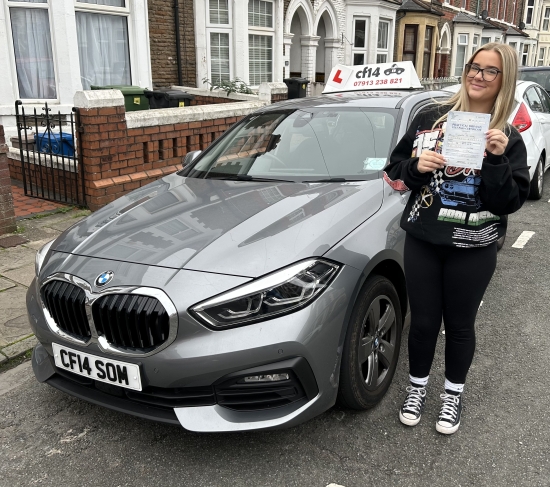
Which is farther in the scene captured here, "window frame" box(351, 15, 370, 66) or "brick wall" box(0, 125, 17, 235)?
"window frame" box(351, 15, 370, 66)

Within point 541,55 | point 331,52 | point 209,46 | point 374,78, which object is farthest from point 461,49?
point 374,78

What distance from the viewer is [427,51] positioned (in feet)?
82.3

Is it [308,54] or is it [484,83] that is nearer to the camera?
[484,83]

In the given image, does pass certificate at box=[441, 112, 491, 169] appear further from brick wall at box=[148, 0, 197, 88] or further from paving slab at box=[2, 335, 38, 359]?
brick wall at box=[148, 0, 197, 88]

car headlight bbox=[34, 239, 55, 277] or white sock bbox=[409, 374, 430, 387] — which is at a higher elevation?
car headlight bbox=[34, 239, 55, 277]

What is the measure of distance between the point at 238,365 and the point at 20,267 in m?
3.38

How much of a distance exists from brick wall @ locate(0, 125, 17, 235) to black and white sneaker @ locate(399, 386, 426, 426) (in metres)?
4.53

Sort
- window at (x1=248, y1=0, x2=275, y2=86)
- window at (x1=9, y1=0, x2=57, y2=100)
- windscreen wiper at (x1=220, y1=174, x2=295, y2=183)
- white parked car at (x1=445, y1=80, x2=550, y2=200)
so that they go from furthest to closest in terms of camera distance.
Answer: window at (x1=248, y1=0, x2=275, y2=86) < window at (x1=9, y1=0, x2=57, y2=100) < white parked car at (x1=445, y1=80, x2=550, y2=200) < windscreen wiper at (x1=220, y1=174, x2=295, y2=183)

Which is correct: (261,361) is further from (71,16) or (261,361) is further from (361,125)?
(71,16)

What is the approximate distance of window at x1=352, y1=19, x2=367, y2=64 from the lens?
771 inches

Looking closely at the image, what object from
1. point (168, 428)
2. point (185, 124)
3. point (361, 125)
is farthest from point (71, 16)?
point (168, 428)

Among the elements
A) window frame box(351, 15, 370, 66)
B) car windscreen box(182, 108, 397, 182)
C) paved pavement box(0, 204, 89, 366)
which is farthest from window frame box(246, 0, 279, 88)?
car windscreen box(182, 108, 397, 182)

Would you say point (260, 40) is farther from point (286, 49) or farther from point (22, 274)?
point (22, 274)

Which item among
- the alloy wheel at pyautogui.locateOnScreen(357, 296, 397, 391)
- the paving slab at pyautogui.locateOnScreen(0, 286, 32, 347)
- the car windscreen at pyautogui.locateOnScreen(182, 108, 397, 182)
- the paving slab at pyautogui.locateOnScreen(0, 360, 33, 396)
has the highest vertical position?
the car windscreen at pyautogui.locateOnScreen(182, 108, 397, 182)
